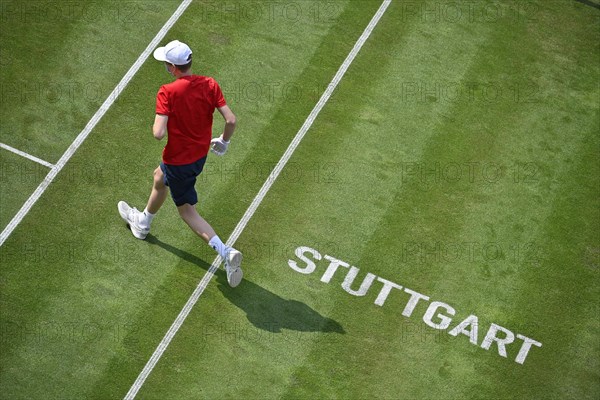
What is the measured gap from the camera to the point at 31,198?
571 inches

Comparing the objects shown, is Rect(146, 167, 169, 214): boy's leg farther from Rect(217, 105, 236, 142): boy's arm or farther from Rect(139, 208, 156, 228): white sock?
Rect(217, 105, 236, 142): boy's arm

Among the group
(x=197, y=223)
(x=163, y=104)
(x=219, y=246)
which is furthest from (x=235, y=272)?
(x=163, y=104)

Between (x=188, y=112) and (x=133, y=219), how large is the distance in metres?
2.21

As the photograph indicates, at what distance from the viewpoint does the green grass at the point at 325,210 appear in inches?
516

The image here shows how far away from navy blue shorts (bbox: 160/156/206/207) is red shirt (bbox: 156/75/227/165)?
9cm

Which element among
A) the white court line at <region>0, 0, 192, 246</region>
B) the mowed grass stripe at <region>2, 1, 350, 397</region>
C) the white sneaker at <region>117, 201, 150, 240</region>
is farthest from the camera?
the white court line at <region>0, 0, 192, 246</region>

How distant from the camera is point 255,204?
1484 cm

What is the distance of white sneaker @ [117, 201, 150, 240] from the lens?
1403cm

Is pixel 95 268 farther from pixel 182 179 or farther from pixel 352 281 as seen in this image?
pixel 352 281

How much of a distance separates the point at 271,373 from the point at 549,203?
5160 mm

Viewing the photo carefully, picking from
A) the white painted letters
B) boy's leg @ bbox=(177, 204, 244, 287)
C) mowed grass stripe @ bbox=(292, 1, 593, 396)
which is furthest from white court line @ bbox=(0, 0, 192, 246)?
mowed grass stripe @ bbox=(292, 1, 593, 396)

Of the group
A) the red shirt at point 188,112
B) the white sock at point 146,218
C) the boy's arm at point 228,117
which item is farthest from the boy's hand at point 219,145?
the white sock at point 146,218

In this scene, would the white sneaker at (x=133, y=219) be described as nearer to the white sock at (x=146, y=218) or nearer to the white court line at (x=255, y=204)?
the white sock at (x=146, y=218)

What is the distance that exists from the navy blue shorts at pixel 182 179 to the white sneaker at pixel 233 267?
2.77 ft
